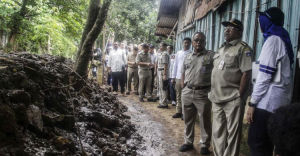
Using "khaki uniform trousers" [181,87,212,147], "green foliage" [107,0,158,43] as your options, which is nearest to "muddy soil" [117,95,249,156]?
"khaki uniform trousers" [181,87,212,147]

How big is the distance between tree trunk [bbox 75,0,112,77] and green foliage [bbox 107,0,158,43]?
1488 centimetres

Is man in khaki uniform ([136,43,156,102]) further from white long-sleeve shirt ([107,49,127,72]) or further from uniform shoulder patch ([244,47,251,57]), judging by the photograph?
uniform shoulder patch ([244,47,251,57])

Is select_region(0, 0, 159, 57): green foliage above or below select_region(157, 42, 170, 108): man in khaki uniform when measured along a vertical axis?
above

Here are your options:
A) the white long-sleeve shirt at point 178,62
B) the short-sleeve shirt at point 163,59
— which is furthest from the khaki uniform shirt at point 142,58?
the white long-sleeve shirt at point 178,62

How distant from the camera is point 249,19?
3.89 meters

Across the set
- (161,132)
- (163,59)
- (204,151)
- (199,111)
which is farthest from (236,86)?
(163,59)

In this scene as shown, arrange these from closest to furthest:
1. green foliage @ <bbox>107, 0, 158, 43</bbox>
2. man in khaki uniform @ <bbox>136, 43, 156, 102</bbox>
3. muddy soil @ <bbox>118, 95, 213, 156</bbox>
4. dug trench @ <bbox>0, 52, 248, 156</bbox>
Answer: dug trench @ <bbox>0, 52, 248, 156</bbox>, muddy soil @ <bbox>118, 95, 213, 156</bbox>, man in khaki uniform @ <bbox>136, 43, 156, 102</bbox>, green foliage @ <bbox>107, 0, 158, 43</bbox>

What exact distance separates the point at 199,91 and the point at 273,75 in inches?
64.2

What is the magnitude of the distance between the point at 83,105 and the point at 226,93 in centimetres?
274

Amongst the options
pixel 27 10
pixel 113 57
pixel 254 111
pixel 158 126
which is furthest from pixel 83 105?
pixel 27 10

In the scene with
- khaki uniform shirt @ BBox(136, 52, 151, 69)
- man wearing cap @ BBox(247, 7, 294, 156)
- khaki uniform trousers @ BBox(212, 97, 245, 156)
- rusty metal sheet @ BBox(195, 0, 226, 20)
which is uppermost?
rusty metal sheet @ BBox(195, 0, 226, 20)

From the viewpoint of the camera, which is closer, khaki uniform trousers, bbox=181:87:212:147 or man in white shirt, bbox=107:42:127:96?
khaki uniform trousers, bbox=181:87:212:147

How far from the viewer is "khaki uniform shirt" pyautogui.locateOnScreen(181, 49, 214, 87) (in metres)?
3.85

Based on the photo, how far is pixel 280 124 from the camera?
1.23 metres
